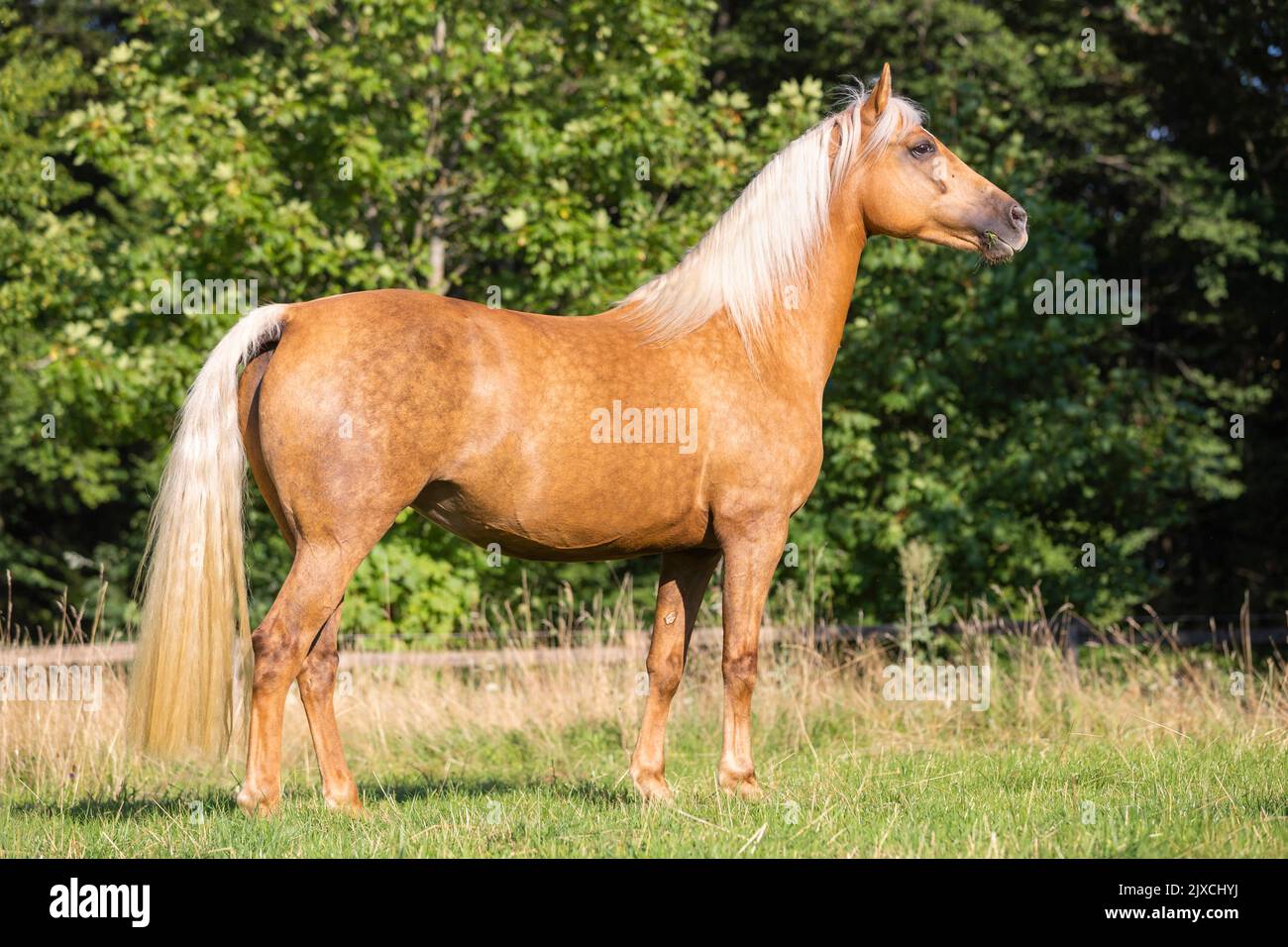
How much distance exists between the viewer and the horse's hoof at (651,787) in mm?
5142

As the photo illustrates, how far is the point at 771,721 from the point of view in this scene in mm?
7926

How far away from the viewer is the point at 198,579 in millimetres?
4754

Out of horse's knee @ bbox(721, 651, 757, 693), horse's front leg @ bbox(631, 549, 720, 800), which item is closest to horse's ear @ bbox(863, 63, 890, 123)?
horse's front leg @ bbox(631, 549, 720, 800)

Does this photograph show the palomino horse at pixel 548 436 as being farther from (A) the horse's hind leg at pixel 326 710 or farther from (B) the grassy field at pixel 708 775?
(B) the grassy field at pixel 708 775

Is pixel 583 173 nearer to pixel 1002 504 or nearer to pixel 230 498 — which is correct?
pixel 1002 504

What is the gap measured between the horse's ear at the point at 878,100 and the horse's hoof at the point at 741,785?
2837 mm

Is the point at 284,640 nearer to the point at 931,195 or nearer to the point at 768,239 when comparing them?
the point at 768,239

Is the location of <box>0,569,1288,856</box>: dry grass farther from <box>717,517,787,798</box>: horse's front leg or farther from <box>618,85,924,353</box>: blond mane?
<box>618,85,924,353</box>: blond mane

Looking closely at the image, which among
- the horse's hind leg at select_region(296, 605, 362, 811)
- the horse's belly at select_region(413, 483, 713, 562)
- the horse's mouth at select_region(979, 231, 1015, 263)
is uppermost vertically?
the horse's mouth at select_region(979, 231, 1015, 263)

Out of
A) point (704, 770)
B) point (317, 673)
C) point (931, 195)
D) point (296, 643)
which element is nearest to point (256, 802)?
point (317, 673)

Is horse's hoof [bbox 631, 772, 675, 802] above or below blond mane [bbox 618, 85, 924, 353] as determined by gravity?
below

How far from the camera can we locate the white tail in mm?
4684

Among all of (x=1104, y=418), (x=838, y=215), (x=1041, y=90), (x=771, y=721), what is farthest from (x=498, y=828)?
(x=1041, y=90)
